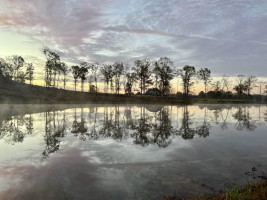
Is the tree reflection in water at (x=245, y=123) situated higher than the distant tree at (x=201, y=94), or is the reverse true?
the distant tree at (x=201, y=94)

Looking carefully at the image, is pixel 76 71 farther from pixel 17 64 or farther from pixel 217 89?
pixel 217 89

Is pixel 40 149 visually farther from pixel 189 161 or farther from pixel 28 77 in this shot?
pixel 28 77

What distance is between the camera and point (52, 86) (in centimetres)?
12056

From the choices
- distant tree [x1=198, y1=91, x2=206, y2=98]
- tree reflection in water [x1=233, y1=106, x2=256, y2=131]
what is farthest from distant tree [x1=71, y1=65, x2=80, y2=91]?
distant tree [x1=198, y1=91, x2=206, y2=98]

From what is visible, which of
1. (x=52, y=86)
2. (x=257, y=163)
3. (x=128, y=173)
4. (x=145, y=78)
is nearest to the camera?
(x=128, y=173)

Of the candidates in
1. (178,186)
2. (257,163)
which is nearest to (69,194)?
(178,186)

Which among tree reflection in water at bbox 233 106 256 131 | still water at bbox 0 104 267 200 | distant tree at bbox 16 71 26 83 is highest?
distant tree at bbox 16 71 26 83

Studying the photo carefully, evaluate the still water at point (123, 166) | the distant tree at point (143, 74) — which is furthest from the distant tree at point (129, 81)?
the still water at point (123, 166)

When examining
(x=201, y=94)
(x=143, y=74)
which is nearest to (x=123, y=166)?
(x=143, y=74)

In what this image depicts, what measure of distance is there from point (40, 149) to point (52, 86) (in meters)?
114

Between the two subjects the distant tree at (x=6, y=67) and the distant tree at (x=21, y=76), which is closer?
the distant tree at (x=6, y=67)

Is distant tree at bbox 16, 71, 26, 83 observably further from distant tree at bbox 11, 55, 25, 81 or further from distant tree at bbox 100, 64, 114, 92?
distant tree at bbox 100, 64, 114, 92

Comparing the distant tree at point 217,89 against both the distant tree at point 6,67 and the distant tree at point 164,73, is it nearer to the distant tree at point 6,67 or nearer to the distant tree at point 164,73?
the distant tree at point 164,73

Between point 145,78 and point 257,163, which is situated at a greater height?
point 145,78
